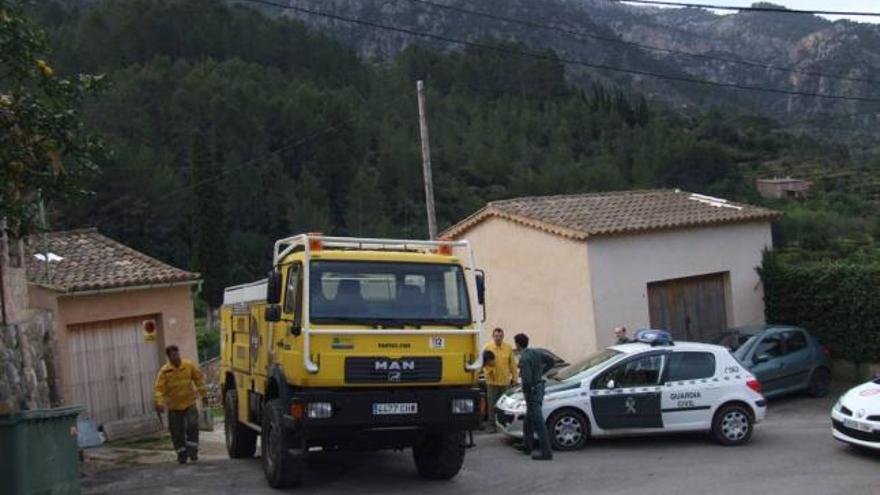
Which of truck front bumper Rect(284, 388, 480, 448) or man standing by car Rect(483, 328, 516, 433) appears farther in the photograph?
man standing by car Rect(483, 328, 516, 433)

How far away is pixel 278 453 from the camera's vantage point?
1008 cm

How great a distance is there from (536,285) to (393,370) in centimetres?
1142

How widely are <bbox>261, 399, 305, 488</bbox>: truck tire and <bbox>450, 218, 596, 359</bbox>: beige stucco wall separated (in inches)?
394

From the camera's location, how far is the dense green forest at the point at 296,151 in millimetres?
51031

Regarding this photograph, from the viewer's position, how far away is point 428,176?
74.6 feet

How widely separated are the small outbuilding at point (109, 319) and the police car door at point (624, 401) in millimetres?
9392

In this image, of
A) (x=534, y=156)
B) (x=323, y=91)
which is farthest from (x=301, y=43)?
(x=534, y=156)

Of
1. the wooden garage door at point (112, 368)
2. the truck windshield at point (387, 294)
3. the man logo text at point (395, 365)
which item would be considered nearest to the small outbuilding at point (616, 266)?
the wooden garage door at point (112, 368)

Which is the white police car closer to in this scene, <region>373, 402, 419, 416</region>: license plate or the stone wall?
<region>373, 402, 419, 416</region>: license plate

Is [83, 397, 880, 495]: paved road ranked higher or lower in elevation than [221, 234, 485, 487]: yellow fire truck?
lower

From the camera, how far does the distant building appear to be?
6919 cm

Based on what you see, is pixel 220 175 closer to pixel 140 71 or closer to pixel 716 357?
pixel 140 71

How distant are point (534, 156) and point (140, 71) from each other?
2691 centimetres

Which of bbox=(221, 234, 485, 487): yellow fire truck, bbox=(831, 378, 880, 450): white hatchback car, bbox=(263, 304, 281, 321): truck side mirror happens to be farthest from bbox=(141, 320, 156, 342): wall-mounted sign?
bbox=(831, 378, 880, 450): white hatchback car
